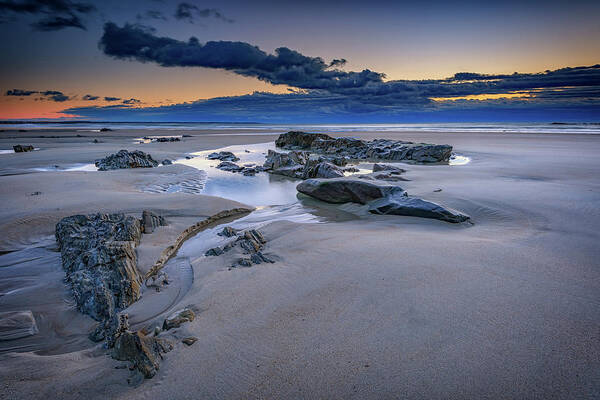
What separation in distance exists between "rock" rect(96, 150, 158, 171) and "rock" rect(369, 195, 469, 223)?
9.33 metres

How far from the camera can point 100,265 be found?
2822mm

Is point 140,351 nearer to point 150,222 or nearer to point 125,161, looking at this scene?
point 150,222

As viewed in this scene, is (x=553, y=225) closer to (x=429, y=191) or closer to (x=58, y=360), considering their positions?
(x=429, y=191)

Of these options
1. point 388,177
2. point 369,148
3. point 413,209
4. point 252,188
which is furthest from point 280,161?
point 413,209

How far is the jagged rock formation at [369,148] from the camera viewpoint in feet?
44.1

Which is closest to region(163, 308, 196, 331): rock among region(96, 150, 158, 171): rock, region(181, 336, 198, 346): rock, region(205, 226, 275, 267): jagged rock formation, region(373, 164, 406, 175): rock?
region(181, 336, 198, 346): rock

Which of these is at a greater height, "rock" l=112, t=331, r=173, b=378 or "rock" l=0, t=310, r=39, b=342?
"rock" l=112, t=331, r=173, b=378

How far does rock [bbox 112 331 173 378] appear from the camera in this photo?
1808 mm

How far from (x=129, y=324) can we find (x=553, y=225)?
5523mm

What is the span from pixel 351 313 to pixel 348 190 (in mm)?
4046

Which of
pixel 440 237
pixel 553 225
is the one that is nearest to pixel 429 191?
pixel 553 225

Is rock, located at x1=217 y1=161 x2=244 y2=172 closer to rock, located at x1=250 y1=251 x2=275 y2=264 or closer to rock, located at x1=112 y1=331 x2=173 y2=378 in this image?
rock, located at x1=250 y1=251 x2=275 y2=264

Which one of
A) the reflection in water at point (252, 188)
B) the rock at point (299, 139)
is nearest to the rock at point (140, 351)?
the reflection in water at point (252, 188)

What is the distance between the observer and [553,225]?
4.28 metres
